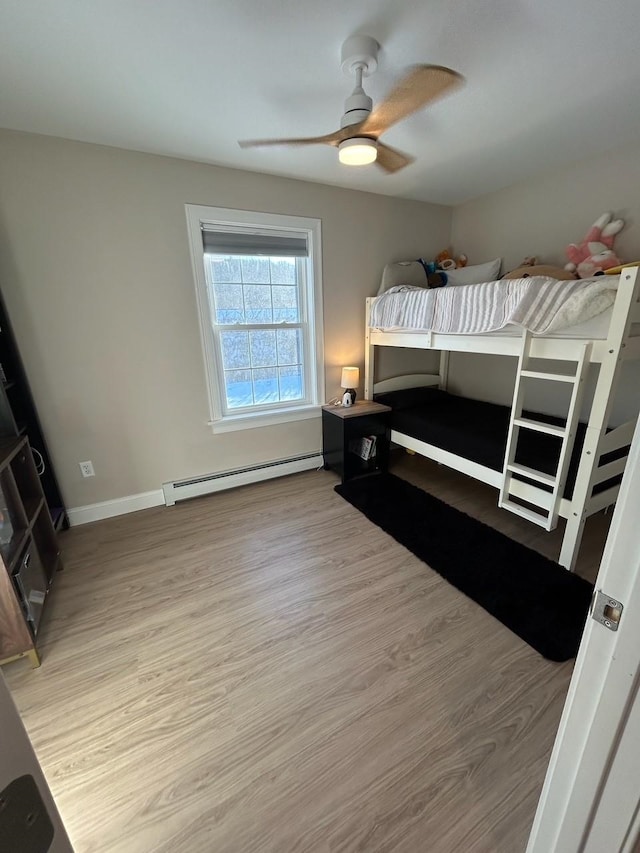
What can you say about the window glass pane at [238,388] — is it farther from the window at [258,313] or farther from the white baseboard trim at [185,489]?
the white baseboard trim at [185,489]

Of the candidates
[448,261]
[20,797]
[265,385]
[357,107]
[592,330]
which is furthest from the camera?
[448,261]

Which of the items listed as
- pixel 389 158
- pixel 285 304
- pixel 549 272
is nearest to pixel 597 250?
pixel 549 272

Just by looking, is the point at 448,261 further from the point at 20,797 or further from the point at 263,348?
the point at 20,797

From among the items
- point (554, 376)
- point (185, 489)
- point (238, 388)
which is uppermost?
point (554, 376)

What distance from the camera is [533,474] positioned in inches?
75.7

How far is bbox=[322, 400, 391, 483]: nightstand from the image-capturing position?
290 centimetres

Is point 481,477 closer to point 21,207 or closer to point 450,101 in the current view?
point 450,101

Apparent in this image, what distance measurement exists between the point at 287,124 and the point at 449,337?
1.62 meters

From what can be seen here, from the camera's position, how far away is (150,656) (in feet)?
4.97

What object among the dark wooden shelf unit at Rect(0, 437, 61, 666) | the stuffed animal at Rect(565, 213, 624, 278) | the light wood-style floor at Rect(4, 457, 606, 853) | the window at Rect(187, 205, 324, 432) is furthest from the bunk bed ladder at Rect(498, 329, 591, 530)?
the dark wooden shelf unit at Rect(0, 437, 61, 666)

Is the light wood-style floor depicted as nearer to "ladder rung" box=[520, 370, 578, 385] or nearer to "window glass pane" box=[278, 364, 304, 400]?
"ladder rung" box=[520, 370, 578, 385]

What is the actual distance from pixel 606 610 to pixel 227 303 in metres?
2.75

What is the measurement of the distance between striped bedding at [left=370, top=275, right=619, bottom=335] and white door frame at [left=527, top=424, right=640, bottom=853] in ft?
5.09

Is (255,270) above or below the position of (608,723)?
above
